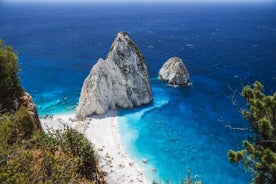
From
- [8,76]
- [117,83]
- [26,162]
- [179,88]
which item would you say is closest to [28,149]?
[26,162]

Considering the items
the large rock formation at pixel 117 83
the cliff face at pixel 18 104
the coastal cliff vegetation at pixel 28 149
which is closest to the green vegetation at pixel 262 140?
the coastal cliff vegetation at pixel 28 149

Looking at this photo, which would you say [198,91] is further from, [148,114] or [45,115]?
[45,115]

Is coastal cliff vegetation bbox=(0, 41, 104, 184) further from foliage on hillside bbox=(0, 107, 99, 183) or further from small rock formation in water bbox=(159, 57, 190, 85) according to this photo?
small rock formation in water bbox=(159, 57, 190, 85)

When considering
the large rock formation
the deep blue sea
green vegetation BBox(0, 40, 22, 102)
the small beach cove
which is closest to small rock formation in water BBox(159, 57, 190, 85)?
the deep blue sea

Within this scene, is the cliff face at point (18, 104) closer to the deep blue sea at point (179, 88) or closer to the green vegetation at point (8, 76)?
the green vegetation at point (8, 76)

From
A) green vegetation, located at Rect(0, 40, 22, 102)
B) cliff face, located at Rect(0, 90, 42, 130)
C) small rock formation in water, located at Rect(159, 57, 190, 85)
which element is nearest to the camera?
cliff face, located at Rect(0, 90, 42, 130)

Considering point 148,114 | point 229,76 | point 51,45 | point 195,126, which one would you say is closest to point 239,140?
point 195,126

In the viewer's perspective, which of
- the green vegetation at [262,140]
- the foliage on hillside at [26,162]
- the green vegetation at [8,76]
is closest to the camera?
the foliage on hillside at [26,162]

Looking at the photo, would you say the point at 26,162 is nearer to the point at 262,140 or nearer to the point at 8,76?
the point at 8,76
